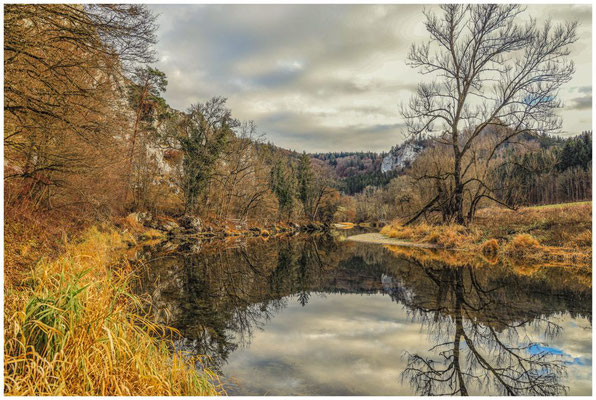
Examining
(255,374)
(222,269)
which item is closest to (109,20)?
(255,374)

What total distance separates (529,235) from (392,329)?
32.9 feet

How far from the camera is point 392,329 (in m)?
5.58

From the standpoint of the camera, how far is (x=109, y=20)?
19.7 ft

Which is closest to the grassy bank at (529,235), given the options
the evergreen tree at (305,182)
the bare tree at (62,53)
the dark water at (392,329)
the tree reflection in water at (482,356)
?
the dark water at (392,329)

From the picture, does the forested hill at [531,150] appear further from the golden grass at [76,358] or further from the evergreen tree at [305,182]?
the golden grass at [76,358]

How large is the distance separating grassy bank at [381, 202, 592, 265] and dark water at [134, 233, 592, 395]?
7.56ft

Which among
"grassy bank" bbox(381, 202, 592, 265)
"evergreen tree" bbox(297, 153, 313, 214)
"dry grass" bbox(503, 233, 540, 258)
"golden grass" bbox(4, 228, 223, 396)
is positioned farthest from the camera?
"evergreen tree" bbox(297, 153, 313, 214)

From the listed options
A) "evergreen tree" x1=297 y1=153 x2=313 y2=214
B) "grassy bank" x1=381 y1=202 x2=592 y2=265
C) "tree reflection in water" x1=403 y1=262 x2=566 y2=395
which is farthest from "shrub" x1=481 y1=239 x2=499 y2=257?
"evergreen tree" x1=297 y1=153 x2=313 y2=214

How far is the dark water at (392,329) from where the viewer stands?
3.87 meters

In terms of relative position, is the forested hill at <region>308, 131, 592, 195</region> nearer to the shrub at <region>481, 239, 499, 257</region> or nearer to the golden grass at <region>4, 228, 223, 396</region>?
the shrub at <region>481, 239, 499, 257</region>

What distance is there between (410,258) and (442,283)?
192 inches

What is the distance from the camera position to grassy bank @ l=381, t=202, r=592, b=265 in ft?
36.6

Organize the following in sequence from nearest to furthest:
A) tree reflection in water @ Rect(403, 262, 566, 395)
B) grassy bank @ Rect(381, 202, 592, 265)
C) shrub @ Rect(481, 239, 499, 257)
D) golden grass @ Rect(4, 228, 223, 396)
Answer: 1. golden grass @ Rect(4, 228, 223, 396)
2. tree reflection in water @ Rect(403, 262, 566, 395)
3. grassy bank @ Rect(381, 202, 592, 265)
4. shrub @ Rect(481, 239, 499, 257)

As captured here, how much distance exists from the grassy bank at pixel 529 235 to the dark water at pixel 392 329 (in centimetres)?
230
